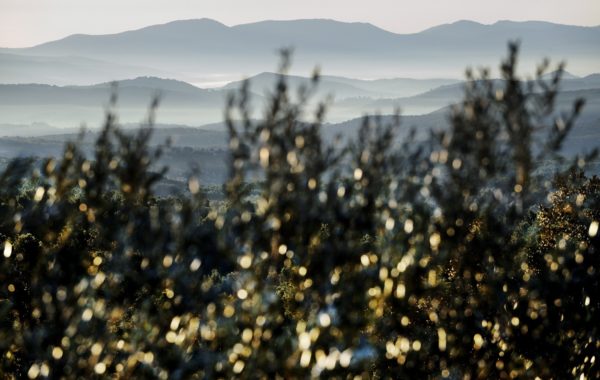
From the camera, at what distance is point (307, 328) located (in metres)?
12.2

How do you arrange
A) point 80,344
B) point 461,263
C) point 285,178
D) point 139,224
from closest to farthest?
1. point 80,344
2. point 285,178
3. point 139,224
4. point 461,263

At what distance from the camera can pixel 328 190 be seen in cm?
1333

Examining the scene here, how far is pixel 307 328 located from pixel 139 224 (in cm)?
451

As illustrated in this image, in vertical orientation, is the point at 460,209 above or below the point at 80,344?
above

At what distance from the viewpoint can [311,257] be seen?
504 inches

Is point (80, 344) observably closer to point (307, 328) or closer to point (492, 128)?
point (307, 328)

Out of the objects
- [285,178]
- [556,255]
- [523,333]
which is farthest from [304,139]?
[556,255]

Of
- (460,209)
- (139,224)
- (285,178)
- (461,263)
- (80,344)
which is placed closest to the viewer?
(80,344)

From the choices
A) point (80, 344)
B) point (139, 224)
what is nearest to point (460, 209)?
point (139, 224)

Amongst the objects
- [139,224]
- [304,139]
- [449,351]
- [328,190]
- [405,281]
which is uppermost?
A: [304,139]

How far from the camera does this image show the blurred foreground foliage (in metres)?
12.1

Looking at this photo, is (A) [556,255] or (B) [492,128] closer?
(B) [492,128]

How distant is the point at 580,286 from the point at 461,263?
4.47 meters

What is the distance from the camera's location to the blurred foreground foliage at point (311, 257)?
1211 centimetres
